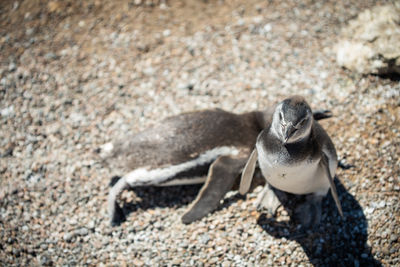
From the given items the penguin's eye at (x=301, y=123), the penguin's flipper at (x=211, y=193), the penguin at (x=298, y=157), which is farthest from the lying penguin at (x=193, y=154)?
the penguin's eye at (x=301, y=123)

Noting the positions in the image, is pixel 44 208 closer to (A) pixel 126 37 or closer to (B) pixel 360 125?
(A) pixel 126 37

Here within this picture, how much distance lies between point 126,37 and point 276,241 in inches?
125

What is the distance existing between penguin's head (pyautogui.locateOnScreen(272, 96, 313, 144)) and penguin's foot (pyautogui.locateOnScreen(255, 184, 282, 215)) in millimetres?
859

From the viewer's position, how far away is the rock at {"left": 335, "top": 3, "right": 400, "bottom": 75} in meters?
3.66

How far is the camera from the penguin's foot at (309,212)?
302cm

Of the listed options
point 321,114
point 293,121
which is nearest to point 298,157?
point 293,121

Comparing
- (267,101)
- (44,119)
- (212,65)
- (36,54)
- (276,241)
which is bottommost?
(276,241)

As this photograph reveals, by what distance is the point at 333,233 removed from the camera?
2.98 m

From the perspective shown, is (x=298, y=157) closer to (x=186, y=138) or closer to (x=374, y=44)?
(x=186, y=138)

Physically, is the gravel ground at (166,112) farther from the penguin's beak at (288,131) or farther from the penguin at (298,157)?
the penguin's beak at (288,131)

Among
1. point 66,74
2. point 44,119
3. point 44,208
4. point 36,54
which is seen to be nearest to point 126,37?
point 66,74

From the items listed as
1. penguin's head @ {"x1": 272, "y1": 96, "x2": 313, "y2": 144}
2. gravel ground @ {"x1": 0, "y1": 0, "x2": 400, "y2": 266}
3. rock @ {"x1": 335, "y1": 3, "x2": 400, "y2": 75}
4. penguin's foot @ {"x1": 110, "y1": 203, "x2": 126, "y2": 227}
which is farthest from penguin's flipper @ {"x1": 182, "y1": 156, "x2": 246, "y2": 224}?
rock @ {"x1": 335, "y1": 3, "x2": 400, "y2": 75}

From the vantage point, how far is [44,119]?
4.10 metres

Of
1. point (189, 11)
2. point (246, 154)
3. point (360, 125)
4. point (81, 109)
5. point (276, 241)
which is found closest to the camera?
point (276, 241)
